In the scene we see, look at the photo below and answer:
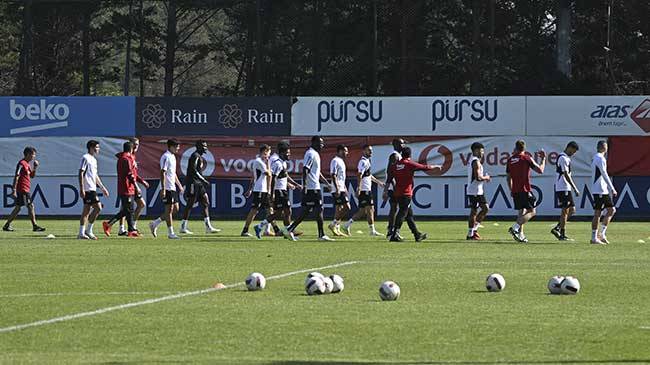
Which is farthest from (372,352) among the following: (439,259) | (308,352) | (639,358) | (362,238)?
(362,238)

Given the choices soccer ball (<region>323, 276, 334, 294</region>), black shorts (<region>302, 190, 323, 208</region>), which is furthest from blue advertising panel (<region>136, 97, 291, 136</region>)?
soccer ball (<region>323, 276, 334, 294</region>)

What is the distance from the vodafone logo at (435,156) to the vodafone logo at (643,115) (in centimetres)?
576

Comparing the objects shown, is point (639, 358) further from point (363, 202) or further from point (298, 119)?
point (298, 119)

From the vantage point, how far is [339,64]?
1688 inches

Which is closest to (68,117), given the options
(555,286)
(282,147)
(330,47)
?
(330,47)

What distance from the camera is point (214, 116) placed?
41.4 m

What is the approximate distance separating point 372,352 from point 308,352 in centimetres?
50

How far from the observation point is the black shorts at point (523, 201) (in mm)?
28234

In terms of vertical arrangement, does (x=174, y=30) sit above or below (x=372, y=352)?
above

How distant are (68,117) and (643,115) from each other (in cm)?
1803

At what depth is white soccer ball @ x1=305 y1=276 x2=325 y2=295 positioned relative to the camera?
1475cm

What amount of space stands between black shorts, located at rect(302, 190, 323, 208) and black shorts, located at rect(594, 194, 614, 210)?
5.80 m

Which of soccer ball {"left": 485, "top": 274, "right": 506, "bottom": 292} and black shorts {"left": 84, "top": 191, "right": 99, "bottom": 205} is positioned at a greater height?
black shorts {"left": 84, "top": 191, "right": 99, "bottom": 205}

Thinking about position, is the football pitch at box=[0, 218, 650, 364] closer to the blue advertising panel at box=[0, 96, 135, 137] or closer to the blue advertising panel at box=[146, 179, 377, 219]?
the blue advertising panel at box=[146, 179, 377, 219]
